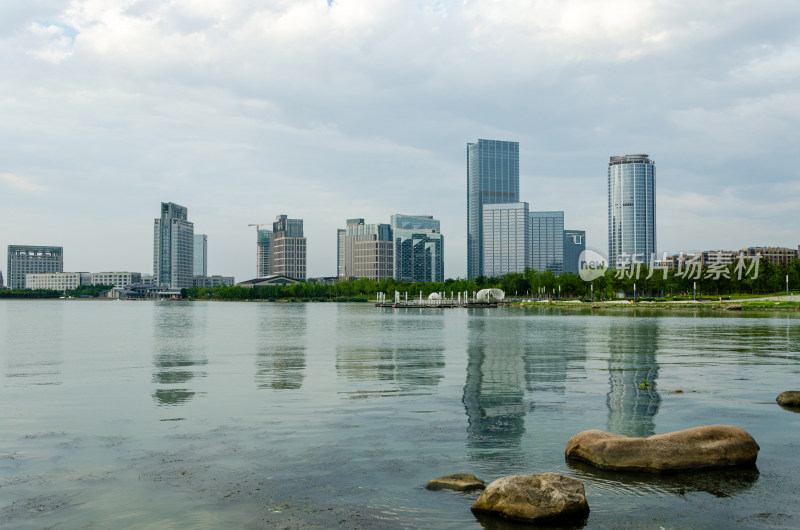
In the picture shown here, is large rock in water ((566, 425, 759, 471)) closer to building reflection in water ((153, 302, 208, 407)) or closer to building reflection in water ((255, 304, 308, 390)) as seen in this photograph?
building reflection in water ((153, 302, 208, 407))

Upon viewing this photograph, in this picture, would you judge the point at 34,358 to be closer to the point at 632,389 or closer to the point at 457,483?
the point at 632,389

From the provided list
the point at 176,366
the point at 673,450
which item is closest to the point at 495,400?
the point at 673,450

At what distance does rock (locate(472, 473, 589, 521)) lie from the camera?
44.1ft

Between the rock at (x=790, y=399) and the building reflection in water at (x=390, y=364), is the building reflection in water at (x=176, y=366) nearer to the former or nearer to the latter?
the building reflection in water at (x=390, y=364)

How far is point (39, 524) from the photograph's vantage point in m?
13.2

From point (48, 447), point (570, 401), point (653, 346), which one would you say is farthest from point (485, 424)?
point (653, 346)

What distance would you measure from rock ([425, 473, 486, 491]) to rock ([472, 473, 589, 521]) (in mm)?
1170

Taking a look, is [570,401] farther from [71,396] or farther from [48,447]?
[71,396]

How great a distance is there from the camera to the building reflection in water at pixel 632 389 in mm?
22361

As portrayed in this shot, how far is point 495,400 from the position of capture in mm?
27781

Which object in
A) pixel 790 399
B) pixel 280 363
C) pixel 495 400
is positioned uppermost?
pixel 790 399

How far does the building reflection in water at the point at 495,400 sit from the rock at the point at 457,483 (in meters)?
2.59

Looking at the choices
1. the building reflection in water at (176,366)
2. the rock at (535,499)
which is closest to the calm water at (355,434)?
the building reflection in water at (176,366)

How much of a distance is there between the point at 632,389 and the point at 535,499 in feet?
60.3
